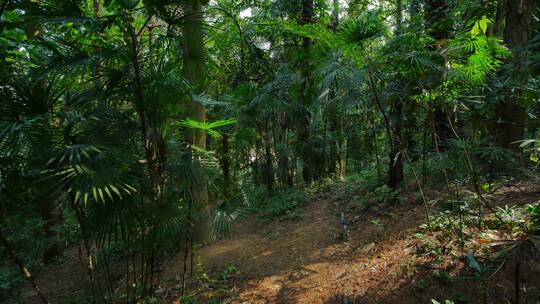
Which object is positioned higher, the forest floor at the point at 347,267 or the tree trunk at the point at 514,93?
the tree trunk at the point at 514,93

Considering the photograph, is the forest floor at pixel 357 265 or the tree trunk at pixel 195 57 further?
the tree trunk at pixel 195 57

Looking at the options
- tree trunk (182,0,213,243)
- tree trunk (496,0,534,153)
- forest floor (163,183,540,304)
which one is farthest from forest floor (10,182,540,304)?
tree trunk (182,0,213,243)

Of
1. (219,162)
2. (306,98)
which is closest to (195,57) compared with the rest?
(219,162)

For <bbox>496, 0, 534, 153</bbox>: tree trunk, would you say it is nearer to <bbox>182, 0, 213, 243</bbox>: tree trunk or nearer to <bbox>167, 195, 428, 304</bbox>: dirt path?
<bbox>167, 195, 428, 304</bbox>: dirt path

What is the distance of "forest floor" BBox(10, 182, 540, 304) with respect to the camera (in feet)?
7.63

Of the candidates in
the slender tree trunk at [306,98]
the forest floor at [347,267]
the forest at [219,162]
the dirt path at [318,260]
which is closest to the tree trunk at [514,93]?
the forest at [219,162]

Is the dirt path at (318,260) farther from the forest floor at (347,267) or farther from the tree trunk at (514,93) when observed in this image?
the tree trunk at (514,93)

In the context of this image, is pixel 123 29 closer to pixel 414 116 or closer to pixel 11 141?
pixel 11 141

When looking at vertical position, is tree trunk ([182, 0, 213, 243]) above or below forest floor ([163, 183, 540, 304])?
above

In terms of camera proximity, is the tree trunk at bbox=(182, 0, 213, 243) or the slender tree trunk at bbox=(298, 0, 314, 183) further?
the slender tree trunk at bbox=(298, 0, 314, 183)

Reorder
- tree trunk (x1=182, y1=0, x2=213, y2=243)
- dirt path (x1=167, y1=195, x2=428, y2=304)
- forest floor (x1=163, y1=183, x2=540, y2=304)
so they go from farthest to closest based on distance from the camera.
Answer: dirt path (x1=167, y1=195, x2=428, y2=304)
tree trunk (x1=182, y1=0, x2=213, y2=243)
forest floor (x1=163, y1=183, x2=540, y2=304)

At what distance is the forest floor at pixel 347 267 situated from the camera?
7.63 feet

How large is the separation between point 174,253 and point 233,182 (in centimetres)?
237

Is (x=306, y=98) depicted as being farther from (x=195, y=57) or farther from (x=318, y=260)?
(x=195, y=57)
